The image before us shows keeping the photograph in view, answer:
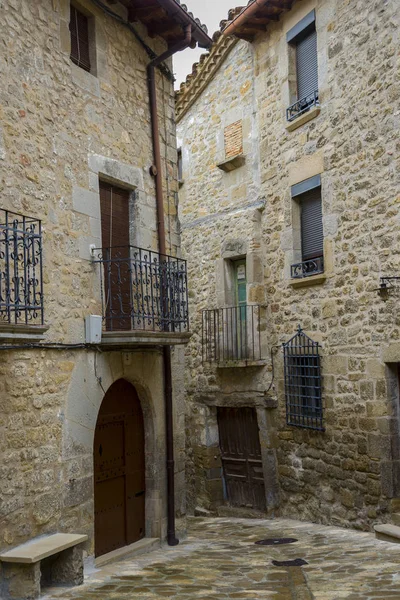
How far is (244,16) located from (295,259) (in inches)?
164

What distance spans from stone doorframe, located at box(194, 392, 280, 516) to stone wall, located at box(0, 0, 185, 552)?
3140 mm

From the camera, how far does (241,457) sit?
12547 millimetres

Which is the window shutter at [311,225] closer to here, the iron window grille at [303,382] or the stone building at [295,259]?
the stone building at [295,259]

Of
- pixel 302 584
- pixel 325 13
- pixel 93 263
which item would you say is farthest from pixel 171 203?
pixel 302 584

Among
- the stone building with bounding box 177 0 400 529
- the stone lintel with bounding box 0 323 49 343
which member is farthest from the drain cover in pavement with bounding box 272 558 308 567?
the stone lintel with bounding box 0 323 49 343

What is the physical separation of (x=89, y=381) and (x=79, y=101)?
3246 mm

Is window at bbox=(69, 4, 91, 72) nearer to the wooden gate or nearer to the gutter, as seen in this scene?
the gutter

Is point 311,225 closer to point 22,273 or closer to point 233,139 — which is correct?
point 233,139

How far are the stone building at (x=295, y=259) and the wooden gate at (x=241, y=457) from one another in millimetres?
31

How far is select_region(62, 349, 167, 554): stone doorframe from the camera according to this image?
7.31 metres

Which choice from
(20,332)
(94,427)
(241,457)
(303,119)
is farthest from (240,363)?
(20,332)

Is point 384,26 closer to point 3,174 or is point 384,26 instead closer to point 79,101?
point 79,101

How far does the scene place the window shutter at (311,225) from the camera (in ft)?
34.9

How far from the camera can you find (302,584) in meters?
6.68
